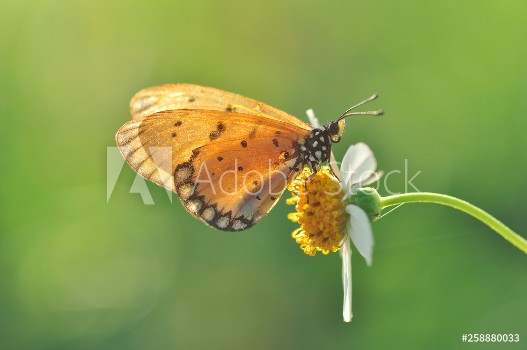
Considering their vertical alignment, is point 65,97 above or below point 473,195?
above

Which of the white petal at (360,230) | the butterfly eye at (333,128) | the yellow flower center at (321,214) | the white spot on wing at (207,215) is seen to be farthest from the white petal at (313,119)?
the white spot on wing at (207,215)

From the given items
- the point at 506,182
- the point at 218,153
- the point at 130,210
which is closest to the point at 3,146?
the point at 130,210

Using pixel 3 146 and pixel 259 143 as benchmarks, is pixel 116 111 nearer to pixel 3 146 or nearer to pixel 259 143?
pixel 3 146

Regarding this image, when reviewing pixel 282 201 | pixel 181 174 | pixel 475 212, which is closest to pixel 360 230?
pixel 475 212

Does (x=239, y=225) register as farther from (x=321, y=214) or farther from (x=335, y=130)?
(x=335, y=130)

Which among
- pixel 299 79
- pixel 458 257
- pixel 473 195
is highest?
pixel 299 79
